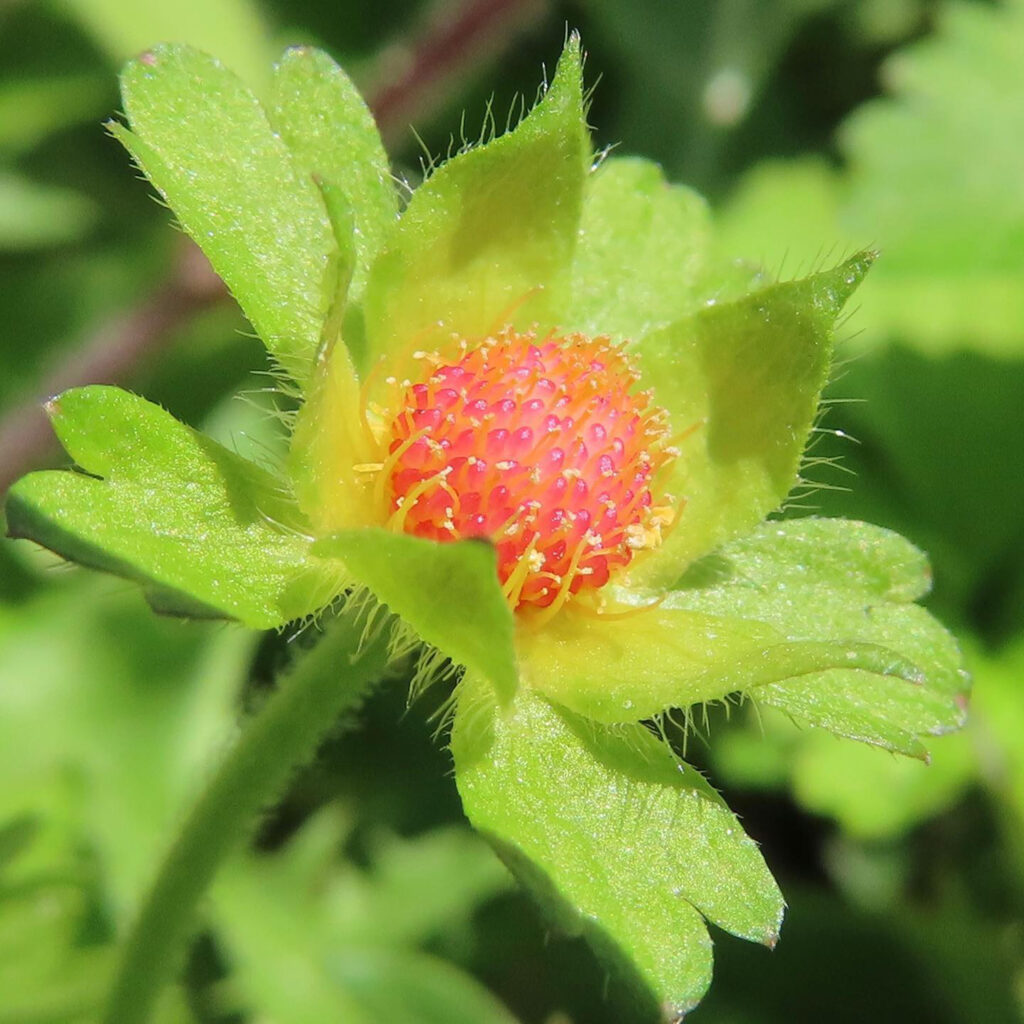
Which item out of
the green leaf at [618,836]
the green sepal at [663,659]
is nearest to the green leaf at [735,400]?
the green sepal at [663,659]

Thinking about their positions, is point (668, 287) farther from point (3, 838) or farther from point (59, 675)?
point (59, 675)

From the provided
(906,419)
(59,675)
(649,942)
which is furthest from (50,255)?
(649,942)

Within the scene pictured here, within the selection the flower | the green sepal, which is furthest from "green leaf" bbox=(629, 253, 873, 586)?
the green sepal

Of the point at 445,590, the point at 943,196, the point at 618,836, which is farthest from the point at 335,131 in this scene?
the point at 943,196

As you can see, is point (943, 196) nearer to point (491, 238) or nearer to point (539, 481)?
point (491, 238)

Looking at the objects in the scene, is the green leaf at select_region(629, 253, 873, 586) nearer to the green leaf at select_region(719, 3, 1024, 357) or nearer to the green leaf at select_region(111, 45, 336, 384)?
the green leaf at select_region(111, 45, 336, 384)

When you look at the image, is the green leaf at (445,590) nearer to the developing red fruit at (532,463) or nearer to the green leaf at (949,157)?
the developing red fruit at (532,463)
